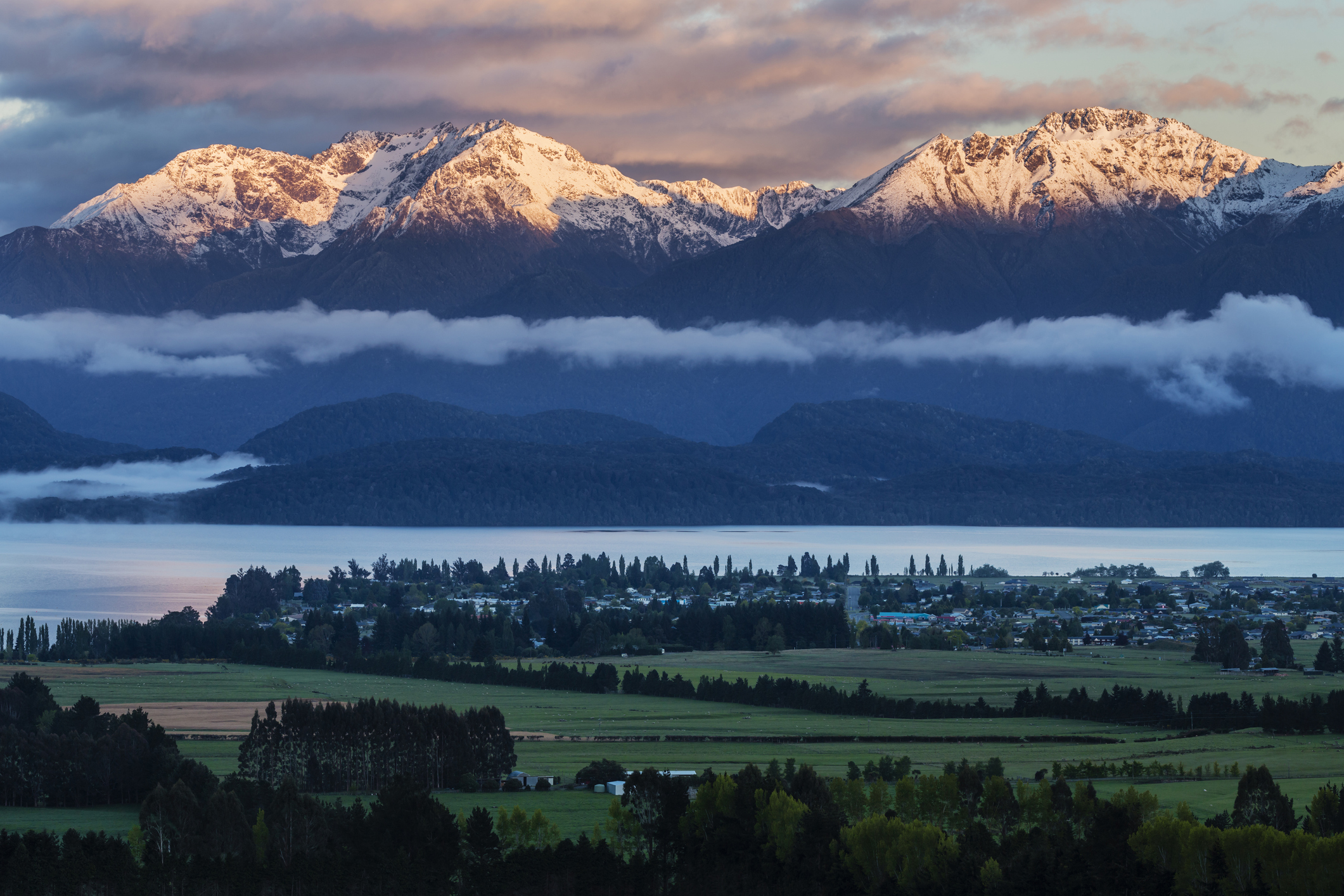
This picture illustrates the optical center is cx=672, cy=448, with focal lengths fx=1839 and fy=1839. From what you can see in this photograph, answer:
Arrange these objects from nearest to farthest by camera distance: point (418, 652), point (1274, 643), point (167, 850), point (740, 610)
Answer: point (167, 850) → point (1274, 643) → point (418, 652) → point (740, 610)

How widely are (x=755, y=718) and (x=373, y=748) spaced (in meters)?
29.5

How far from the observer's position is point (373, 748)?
8256cm

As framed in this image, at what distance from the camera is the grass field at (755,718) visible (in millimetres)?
78000

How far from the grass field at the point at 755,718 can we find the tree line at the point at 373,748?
2434 millimetres

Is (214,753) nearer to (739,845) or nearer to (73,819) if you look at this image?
(73,819)

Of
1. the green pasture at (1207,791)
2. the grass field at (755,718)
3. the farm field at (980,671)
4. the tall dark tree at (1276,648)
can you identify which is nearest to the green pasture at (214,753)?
the grass field at (755,718)

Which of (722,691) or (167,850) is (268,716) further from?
(722,691)

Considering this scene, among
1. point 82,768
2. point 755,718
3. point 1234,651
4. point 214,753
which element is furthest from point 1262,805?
point 1234,651

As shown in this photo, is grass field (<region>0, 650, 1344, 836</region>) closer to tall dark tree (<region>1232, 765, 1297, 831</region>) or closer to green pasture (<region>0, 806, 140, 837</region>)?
green pasture (<region>0, 806, 140, 837</region>)

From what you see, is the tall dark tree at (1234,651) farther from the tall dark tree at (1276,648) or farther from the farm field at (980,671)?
the farm field at (980,671)

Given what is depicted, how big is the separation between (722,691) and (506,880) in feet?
187

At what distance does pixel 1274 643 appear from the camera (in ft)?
450

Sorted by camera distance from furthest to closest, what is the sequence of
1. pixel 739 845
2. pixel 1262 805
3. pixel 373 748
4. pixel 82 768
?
pixel 373 748
pixel 82 768
pixel 739 845
pixel 1262 805

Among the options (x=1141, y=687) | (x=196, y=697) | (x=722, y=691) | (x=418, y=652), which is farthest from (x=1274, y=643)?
(x=196, y=697)
